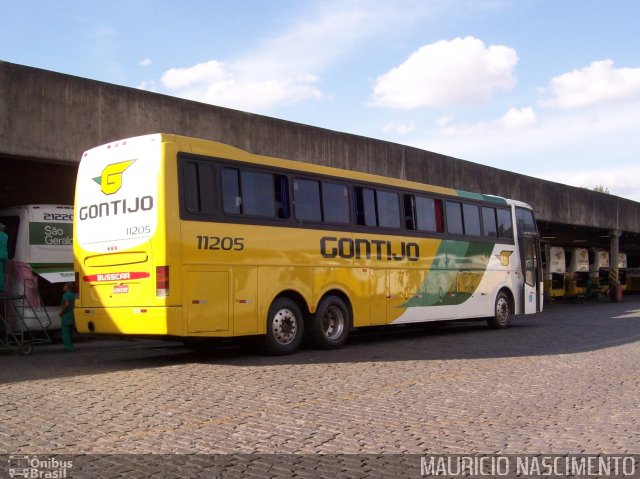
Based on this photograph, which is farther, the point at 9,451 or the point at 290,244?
the point at 290,244

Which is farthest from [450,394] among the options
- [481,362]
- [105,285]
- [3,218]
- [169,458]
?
[3,218]

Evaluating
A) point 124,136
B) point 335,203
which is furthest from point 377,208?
point 124,136

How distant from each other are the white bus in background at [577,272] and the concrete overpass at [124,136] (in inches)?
451

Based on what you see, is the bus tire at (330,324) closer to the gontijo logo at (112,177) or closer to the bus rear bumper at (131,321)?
the bus rear bumper at (131,321)

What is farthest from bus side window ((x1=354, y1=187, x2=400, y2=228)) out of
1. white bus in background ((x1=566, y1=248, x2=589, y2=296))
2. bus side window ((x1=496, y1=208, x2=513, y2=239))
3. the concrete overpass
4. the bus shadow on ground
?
white bus in background ((x1=566, y1=248, x2=589, y2=296))

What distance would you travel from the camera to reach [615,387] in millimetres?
8914

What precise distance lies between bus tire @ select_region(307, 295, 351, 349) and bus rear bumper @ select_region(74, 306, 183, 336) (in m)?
3.07

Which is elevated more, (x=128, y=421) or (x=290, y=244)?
(x=290, y=244)

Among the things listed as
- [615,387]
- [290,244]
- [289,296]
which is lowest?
[615,387]

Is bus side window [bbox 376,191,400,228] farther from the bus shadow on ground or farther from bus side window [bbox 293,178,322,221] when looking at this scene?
the bus shadow on ground

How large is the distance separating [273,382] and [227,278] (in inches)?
96.8

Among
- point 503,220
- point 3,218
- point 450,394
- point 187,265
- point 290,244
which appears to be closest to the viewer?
point 450,394

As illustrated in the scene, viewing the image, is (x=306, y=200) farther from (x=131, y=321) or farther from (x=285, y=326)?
(x=131, y=321)

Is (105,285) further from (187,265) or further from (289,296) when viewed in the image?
(289,296)
